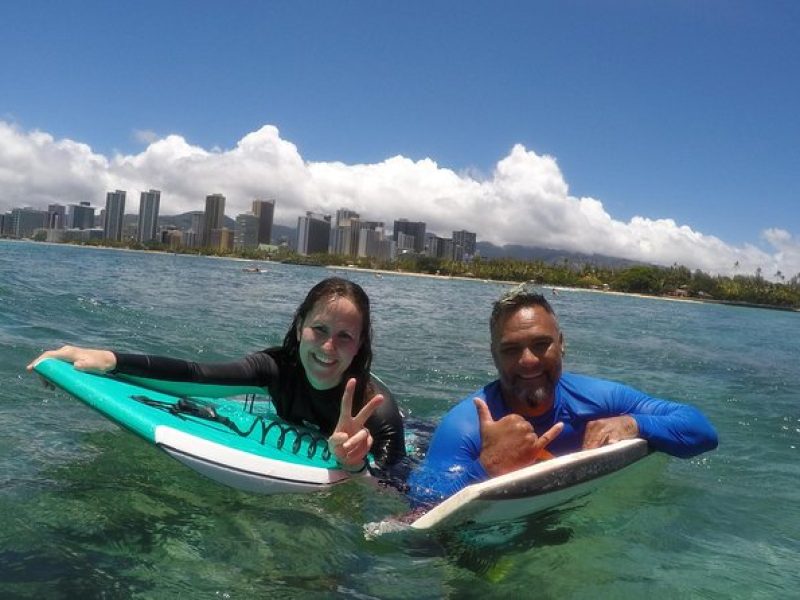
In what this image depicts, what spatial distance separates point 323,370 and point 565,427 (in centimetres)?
133

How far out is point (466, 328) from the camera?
59.4 feet

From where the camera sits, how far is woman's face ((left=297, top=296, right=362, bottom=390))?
3.42m

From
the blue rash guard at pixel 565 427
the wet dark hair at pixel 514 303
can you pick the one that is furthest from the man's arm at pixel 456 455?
the wet dark hair at pixel 514 303

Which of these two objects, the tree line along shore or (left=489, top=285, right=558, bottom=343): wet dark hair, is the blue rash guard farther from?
the tree line along shore

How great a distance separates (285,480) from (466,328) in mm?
14891

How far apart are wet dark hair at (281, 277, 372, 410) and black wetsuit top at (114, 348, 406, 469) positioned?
0.12 meters

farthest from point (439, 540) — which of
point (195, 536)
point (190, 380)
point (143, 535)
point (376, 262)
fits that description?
point (376, 262)

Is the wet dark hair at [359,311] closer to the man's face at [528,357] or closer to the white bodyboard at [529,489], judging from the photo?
the man's face at [528,357]

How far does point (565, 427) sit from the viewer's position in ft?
11.3

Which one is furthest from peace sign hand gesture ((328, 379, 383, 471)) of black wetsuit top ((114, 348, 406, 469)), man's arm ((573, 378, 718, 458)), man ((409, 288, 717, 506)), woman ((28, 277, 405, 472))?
man's arm ((573, 378, 718, 458))

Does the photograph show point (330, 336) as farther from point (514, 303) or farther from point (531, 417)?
point (531, 417)

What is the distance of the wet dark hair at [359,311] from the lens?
3506mm

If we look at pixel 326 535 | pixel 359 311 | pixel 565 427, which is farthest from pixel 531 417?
pixel 326 535

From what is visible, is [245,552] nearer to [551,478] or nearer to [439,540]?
[439,540]
